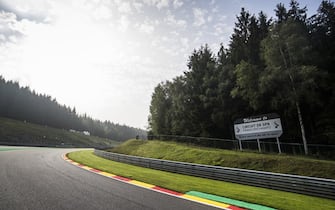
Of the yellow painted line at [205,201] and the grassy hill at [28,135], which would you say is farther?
the grassy hill at [28,135]

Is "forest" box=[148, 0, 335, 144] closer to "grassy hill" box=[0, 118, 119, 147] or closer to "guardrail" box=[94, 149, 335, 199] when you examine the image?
"guardrail" box=[94, 149, 335, 199]

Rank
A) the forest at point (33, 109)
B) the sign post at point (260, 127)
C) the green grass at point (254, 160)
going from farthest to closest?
the forest at point (33, 109) → the sign post at point (260, 127) → the green grass at point (254, 160)

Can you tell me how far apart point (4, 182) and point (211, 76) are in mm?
26256

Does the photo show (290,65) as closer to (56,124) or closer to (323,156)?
(323,156)

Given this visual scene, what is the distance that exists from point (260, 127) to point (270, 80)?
474cm

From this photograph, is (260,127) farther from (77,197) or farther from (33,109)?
(33,109)

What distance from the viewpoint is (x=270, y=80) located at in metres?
20.5

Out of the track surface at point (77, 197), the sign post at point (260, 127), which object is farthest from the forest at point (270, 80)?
the track surface at point (77, 197)

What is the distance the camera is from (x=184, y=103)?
32.4 m

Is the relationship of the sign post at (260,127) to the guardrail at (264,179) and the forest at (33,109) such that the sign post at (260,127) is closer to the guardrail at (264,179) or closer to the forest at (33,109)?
the guardrail at (264,179)

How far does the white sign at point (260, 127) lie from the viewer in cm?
1842

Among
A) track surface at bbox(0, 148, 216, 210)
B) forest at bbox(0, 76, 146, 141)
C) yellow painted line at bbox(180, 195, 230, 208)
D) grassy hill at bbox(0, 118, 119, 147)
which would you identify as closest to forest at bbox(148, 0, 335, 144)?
yellow painted line at bbox(180, 195, 230, 208)

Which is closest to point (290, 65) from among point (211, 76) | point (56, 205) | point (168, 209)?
point (211, 76)

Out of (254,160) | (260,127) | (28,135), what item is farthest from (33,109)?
(254,160)
